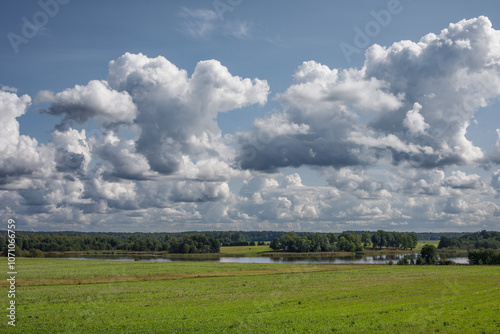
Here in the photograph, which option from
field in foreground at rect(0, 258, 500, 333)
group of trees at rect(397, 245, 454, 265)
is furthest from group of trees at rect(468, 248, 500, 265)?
field in foreground at rect(0, 258, 500, 333)

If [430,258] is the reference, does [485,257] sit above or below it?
above

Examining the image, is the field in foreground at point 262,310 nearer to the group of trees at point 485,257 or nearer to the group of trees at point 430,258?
the group of trees at point 430,258

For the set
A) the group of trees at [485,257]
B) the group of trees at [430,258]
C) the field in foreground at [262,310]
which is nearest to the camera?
the field in foreground at [262,310]

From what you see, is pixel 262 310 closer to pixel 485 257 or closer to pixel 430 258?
pixel 430 258

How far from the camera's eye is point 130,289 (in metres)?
49.9

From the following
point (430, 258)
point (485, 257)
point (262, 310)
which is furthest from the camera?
point (430, 258)

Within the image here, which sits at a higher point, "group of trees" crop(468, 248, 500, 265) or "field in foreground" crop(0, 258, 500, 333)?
"field in foreground" crop(0, 258, 500, 333)

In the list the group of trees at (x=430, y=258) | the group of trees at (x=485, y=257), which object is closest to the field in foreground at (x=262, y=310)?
the group of trees at (x=430, y=258)

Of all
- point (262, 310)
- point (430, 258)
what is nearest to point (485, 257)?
point (430, 258)

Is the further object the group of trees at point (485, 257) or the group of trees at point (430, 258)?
the group of trees at point (430, 258)

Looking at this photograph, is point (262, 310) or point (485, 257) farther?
point (485, 257)

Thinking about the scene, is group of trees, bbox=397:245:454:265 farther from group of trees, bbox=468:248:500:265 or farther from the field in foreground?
the field in foreground

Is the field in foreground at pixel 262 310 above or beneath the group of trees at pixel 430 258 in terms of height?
above

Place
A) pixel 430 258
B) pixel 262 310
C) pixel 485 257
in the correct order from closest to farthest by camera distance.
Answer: pixel 262 310 < pixel 485 257 < pixel 430 258
